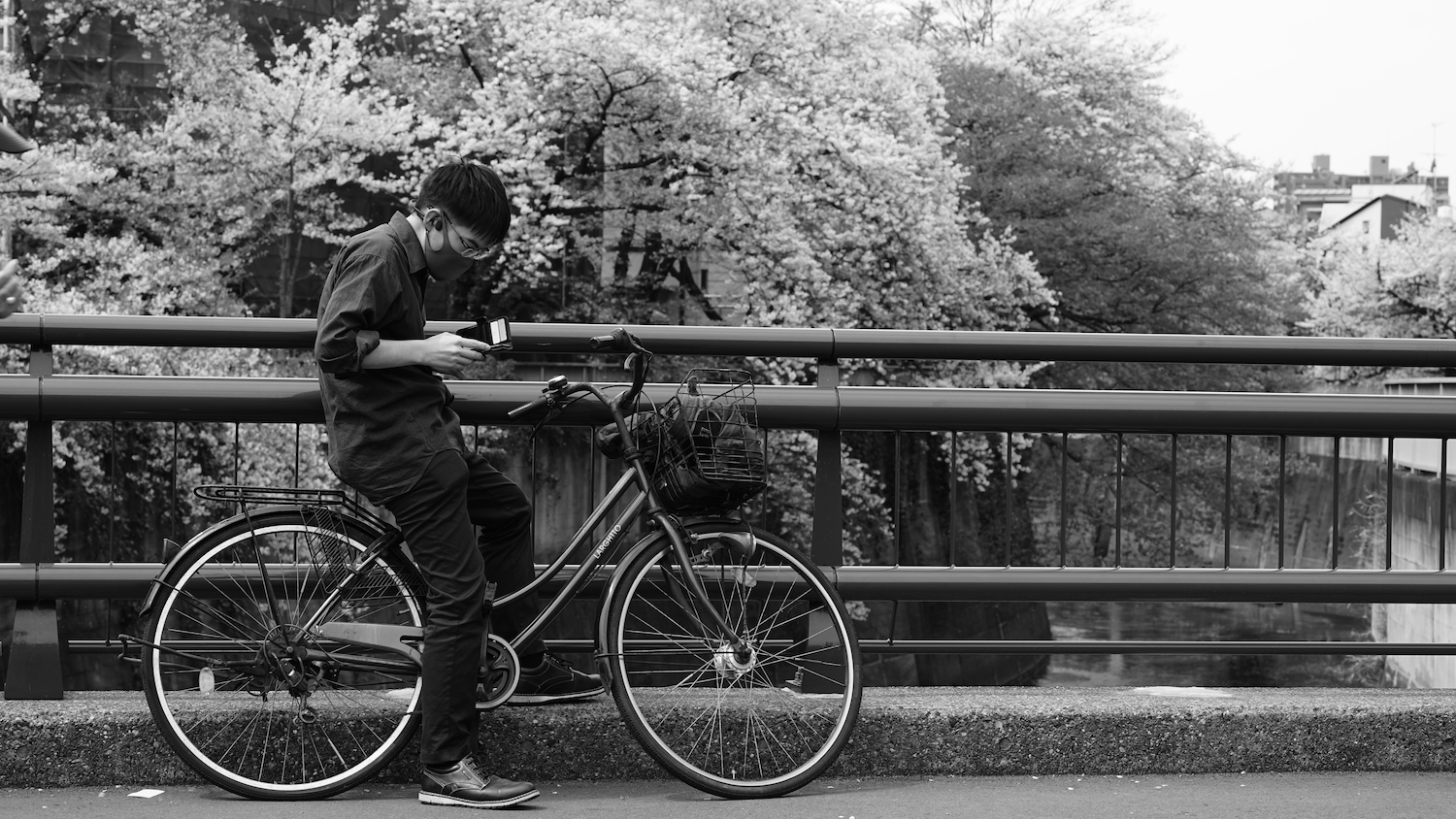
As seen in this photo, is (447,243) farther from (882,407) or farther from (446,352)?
(882,407)

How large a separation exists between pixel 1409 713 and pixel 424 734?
287 cm

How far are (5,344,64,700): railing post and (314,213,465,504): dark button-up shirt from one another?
0.95 metres

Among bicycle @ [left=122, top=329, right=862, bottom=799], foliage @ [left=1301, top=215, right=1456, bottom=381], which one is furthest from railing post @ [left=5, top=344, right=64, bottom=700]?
foliage @ [left=1301, top=215, right=1456, bottom=381]

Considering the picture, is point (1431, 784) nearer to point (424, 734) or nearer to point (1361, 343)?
point (1361, 343)

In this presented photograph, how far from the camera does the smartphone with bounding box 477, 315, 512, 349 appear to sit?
153 inches

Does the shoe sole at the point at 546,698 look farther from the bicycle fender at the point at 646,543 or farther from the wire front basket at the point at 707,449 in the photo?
the wire front basket at the point at 707,449

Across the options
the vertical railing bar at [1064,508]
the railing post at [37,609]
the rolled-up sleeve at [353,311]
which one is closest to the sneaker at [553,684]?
the rolled-up sleeve at [353,311]

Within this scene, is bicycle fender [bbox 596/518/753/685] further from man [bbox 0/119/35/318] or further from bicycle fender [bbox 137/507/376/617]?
man [bbox 0/119/35/318]

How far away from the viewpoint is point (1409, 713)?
447 centimetres

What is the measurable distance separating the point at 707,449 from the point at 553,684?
0.85 metres

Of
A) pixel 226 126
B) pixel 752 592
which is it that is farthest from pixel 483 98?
pixel 752 592

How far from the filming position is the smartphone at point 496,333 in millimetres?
3883

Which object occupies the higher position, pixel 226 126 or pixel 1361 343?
pixel 226 126

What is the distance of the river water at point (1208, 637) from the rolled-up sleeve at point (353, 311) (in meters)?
→ 23.8
